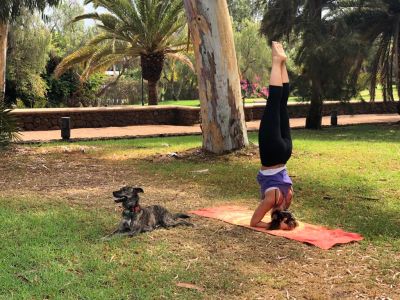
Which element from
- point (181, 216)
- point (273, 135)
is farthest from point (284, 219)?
point (181, 216)

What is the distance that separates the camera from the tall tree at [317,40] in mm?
16453

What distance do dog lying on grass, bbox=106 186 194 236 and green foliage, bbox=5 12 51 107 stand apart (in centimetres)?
2399

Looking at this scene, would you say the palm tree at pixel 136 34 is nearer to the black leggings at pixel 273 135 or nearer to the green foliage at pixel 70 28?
the black leggings at pixel 273 135

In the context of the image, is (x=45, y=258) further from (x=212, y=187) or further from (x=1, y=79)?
(x=1, y=79)

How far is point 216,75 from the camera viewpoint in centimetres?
1114

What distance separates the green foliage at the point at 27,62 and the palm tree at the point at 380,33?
55.9 ft

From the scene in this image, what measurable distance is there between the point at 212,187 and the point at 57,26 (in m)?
45.7

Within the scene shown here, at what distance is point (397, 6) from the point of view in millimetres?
18781

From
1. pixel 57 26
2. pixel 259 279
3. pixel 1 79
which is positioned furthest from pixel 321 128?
pixel 57 26

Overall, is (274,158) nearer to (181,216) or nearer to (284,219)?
(284,219)

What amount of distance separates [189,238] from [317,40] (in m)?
13.0

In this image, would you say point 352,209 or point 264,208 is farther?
point 352,209

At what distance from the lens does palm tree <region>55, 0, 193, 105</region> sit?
2242 cm

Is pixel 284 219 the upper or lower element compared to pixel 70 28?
lower
